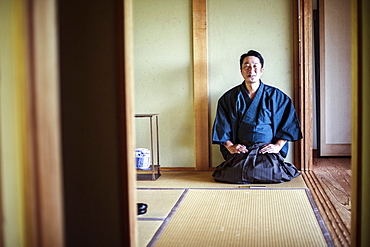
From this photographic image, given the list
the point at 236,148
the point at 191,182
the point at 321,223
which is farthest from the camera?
the point at 236,148

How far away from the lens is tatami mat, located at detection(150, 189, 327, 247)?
7.45 feet

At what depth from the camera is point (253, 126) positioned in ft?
13.4

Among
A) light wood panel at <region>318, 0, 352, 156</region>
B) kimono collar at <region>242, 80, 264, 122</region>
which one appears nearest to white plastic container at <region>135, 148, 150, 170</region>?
kimono collar at <region>242, 80, 264, 122</region>

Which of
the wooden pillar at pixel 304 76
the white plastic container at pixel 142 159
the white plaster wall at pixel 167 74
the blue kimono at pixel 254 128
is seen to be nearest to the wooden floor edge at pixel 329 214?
the blue kimono at pixel 254 128

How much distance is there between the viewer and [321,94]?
530cm

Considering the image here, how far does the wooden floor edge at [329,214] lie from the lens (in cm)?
228

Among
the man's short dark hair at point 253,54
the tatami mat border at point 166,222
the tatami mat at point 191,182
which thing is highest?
the man's short dark hair at point 253,54

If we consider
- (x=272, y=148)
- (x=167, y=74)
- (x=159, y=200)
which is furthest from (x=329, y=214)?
(x=167, y=74)

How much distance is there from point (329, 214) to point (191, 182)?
4.91ft

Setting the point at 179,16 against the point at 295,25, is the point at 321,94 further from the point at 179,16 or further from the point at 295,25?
the point at 179,16

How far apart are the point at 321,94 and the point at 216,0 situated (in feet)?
5.92

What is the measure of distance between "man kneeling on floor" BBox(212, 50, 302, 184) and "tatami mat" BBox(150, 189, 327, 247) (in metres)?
0.53

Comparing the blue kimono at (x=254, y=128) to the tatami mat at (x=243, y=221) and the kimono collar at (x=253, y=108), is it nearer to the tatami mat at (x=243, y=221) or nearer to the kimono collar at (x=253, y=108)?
the kimono collar at (x=253, y=108)

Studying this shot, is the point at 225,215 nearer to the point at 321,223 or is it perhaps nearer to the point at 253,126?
the point at 321,223
